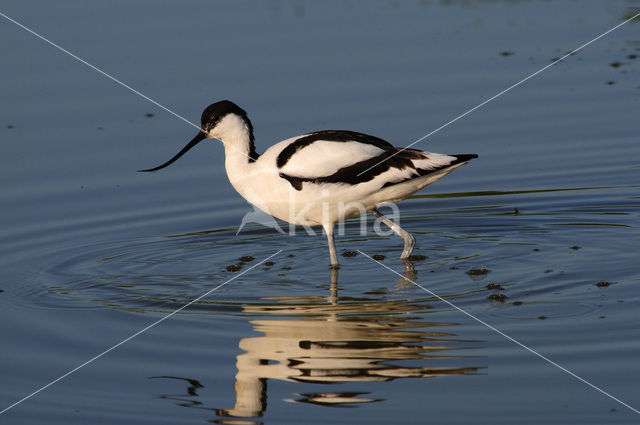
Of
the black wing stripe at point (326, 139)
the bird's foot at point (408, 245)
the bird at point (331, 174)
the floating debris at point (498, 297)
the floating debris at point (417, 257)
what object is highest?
the black wing stripe at point (326, 139)

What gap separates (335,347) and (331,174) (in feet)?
5.76

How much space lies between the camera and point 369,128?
1052 cm

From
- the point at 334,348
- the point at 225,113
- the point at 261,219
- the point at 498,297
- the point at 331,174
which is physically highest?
the point at 225,113

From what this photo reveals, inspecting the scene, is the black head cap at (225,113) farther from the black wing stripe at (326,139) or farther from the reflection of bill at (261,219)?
the reflection of bill at (261,219)

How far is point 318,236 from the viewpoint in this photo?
9.05 metres

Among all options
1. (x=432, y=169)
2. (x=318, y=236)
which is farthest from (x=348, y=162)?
(x=318, y=236)

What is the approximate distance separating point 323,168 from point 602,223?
2579mm

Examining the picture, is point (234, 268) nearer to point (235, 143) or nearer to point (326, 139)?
point (235, 143)

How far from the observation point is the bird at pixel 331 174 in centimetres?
768

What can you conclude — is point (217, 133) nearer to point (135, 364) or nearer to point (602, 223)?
point (135, 364)

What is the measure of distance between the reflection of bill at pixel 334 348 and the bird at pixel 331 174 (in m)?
0.83

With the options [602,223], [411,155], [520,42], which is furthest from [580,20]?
[411,155]

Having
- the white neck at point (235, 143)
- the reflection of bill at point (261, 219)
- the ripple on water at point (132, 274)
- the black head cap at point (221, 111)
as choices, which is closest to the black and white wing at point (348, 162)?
the white neck at point (235, 143)

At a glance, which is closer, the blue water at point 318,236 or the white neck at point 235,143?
the blue water at point 318,236
